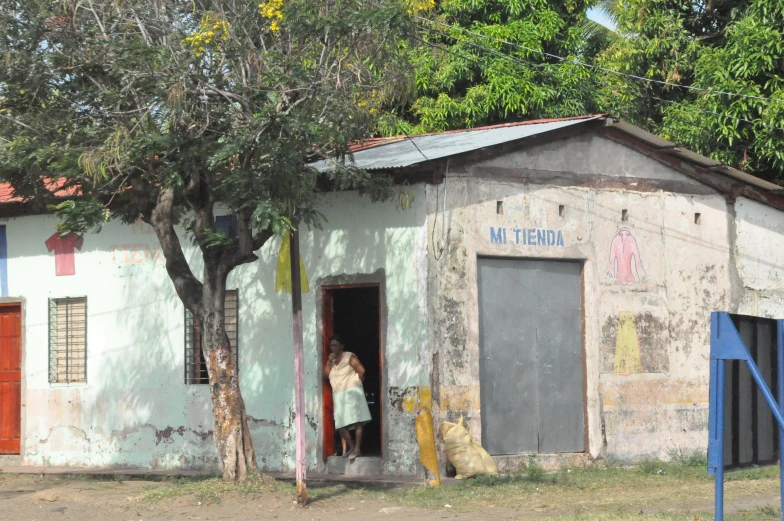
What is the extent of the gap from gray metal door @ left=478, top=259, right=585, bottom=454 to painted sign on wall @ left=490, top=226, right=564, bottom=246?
0.25 metres

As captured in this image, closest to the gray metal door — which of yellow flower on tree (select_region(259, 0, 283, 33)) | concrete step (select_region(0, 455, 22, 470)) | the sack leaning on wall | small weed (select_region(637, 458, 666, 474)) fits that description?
the sack leaning on wall

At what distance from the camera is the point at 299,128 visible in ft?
32.6

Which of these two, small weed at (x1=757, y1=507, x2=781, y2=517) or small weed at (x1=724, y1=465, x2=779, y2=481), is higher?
small weed at (x1=757, y1=507, x2=781, y2=517)

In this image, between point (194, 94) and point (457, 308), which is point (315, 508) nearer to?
point (457, 308)

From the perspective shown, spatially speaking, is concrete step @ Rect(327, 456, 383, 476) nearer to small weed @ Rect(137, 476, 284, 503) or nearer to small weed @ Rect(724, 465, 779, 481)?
small weed @ Rect(137, 476, 284, 503)

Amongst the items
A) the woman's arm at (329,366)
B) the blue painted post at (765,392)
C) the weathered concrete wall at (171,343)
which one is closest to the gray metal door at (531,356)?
the weathered concrete wall at (171,343)

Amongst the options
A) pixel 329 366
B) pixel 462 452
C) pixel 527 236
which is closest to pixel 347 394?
pixel 329 366

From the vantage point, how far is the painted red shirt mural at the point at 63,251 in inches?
590

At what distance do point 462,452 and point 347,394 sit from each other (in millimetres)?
1563

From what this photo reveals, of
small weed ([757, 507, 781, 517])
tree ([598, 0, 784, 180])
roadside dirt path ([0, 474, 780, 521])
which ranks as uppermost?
tree ([598, 0, 784, 180])

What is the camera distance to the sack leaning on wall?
1183cm

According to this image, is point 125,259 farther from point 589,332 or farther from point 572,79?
point 572,79

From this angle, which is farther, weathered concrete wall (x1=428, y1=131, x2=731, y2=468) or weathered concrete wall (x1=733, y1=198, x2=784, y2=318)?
weathered concrete wall (x1=733, y1=198, x2=784, y2=318)

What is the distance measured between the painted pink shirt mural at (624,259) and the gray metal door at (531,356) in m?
0.50
